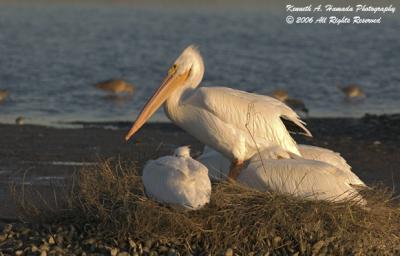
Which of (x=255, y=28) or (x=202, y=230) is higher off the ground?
(x=202, y=230)

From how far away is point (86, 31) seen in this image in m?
27.9

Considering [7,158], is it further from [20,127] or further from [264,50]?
[264,50]

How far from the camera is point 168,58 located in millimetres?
22141

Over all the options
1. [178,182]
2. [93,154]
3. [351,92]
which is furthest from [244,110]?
[351,92]

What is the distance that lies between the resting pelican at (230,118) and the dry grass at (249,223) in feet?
3.07

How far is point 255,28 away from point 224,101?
22.6m

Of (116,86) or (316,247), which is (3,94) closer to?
(116,86)

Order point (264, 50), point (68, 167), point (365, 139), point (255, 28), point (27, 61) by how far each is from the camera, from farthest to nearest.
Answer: point (255, 28), point (264, 50), point (27, 61), point (365, 139), point (68, 167)

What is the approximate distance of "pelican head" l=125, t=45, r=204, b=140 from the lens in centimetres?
750

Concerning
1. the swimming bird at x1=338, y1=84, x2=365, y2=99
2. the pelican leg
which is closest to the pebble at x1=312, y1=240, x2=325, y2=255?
the pelican leg

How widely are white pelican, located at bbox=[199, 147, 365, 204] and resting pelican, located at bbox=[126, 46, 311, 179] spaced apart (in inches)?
16.1

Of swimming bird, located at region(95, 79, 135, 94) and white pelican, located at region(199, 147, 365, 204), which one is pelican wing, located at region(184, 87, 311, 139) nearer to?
white pelican, located at region(199, 147, 365, 204)

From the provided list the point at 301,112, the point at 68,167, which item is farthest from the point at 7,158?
the point at 301,112

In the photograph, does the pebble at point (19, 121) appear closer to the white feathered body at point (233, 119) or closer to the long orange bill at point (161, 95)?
the long orange bill at point (161, 95)
